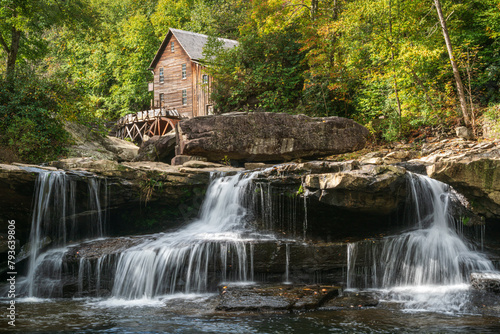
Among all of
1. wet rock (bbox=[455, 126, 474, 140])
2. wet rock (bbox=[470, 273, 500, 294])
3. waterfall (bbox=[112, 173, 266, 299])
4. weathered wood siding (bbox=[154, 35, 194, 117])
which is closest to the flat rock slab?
waterfall (bbox=[112, 173, 266, 299])

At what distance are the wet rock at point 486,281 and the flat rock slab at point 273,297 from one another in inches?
99.5

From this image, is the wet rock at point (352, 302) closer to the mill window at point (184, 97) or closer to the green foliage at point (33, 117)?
the green foliage at point (33, 117)

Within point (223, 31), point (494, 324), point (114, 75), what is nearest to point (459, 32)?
point (494, 324)

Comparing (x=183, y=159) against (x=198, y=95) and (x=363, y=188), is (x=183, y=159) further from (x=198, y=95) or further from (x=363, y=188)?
(x=198, y=95)

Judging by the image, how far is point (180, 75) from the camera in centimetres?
3438

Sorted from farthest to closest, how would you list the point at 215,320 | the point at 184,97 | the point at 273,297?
the point at 184,97 → the point at 273,297 → the point at 215,320

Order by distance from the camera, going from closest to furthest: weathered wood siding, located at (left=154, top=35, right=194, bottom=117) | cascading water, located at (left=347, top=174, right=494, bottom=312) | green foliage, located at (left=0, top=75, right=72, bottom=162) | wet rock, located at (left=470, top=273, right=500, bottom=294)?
wet rock, located at (left=470, top=273, right=500, bottom=294), cascading water, located at (left=347, top=174, right=494, bottom=312), green foliage, located at (left=0, top=75, right=72, bottom=162), weathered wood siding, located at (left=154, top=35, right=194, bottom=117)

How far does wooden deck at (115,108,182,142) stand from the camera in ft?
101

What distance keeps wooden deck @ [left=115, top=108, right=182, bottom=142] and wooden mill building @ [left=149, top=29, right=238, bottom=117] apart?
184 cm

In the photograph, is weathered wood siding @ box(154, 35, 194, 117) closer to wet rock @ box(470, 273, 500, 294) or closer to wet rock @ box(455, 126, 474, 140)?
wet rock @ box(455, 126, 474, 140)

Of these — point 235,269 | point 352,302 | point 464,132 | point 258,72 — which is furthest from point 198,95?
point 352,302

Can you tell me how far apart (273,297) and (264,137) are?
7960 mm

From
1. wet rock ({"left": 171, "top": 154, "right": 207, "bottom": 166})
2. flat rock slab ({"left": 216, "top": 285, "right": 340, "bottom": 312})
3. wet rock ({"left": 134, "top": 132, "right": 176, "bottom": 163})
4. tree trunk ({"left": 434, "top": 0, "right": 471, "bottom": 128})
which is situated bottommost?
flat rock slab ({"left": 216, "top": 285, "right": 340, "bottom": 312})

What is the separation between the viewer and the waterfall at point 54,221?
8969mm
